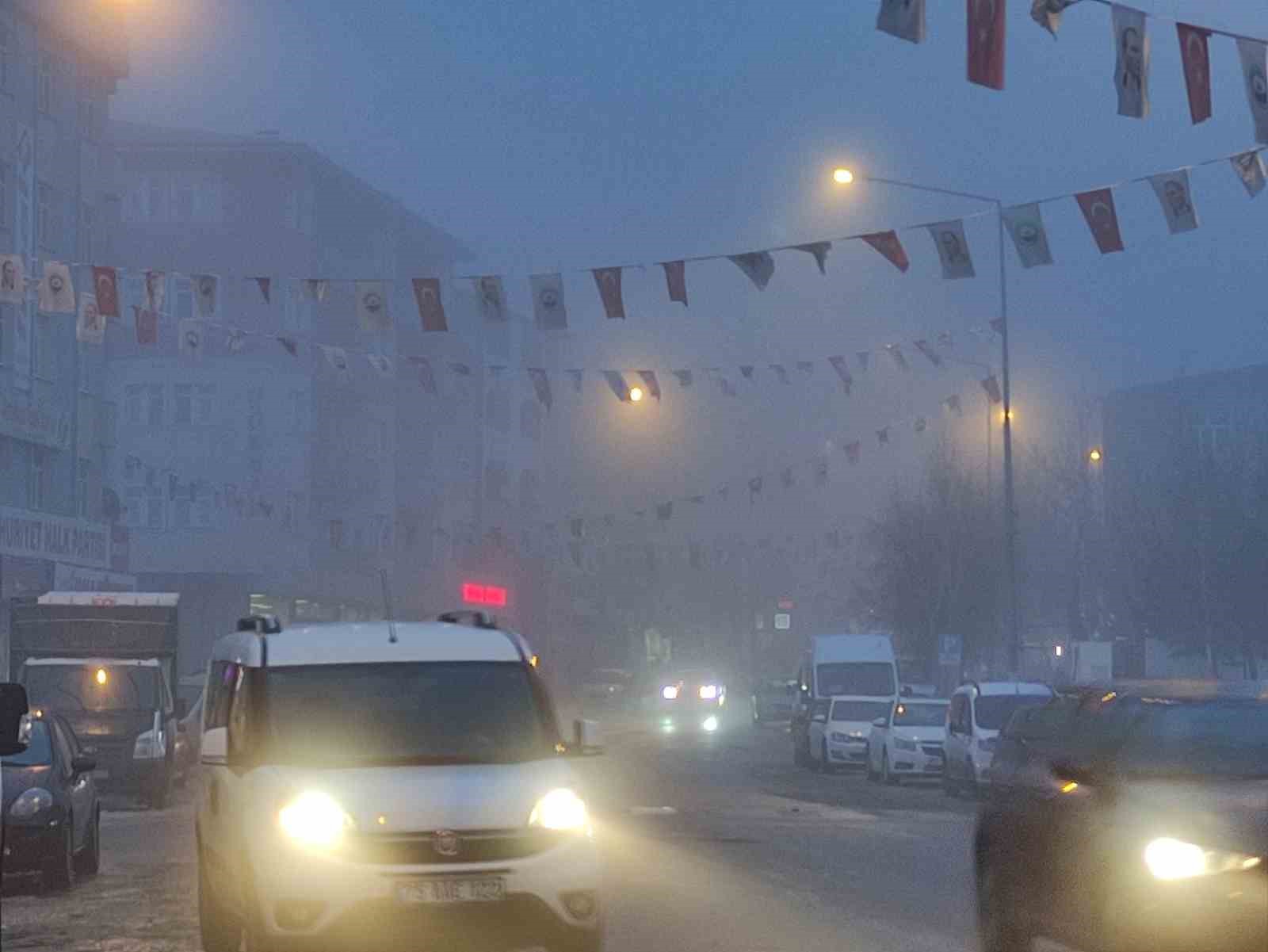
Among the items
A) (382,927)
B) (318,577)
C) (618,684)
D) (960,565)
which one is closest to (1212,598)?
(960,565)

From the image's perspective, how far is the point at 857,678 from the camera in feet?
185

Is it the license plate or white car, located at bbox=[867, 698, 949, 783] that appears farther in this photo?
white car, located at bbox=[867, 698, 949, 783]

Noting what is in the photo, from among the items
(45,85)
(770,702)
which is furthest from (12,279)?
(770,702)

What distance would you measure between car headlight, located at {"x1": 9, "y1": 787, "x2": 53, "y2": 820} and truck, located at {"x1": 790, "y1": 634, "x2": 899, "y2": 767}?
1473 inches

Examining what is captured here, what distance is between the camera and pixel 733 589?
443 ft

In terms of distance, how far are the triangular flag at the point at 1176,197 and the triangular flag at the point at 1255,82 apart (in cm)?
508

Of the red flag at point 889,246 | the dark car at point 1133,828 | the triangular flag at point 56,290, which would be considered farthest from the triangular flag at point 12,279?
the dark car at point 1133,828

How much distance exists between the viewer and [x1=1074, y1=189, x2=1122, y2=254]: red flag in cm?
2819

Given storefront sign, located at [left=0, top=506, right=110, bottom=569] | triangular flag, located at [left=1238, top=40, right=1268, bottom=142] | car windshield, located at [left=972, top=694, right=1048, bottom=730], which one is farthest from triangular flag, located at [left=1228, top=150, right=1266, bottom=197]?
storefront sign, located at [left=0, top=506, right=110, bottom=569]

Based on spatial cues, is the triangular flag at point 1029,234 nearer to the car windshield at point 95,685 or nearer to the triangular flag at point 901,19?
the triangular flag at point 901,19

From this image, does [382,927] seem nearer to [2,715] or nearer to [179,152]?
[2,715]

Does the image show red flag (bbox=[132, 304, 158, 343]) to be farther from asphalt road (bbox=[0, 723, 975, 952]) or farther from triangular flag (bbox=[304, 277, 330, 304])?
asphalt road (bbox=[0, 723, 975, 952])

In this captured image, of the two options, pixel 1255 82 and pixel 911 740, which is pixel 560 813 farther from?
pixel 911 740

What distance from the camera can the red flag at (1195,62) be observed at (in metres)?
22.2
